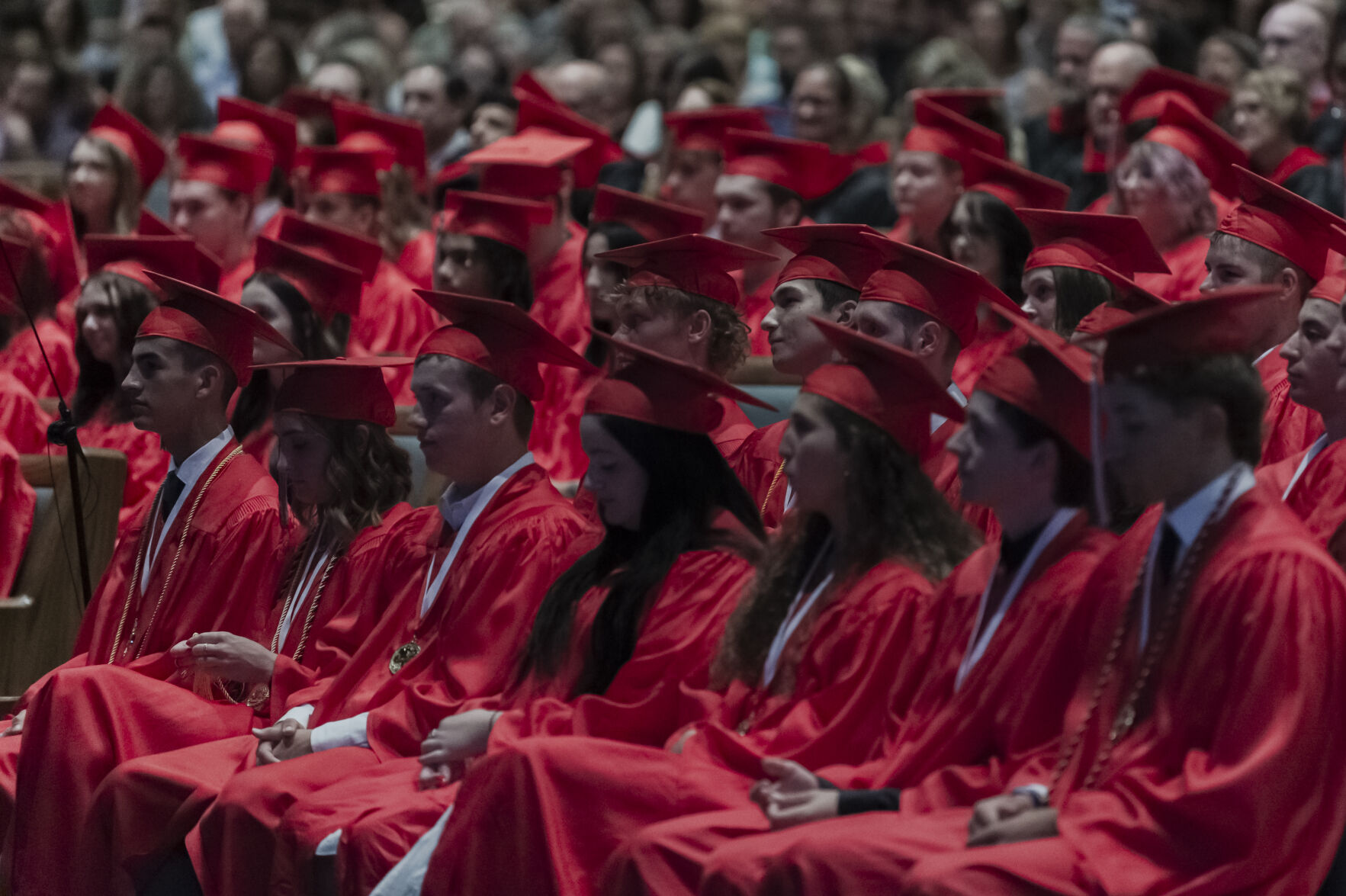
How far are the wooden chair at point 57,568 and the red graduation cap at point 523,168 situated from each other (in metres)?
2.31

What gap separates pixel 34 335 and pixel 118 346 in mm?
1155

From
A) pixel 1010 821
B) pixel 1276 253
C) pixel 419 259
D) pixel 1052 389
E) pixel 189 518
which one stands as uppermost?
pixel 1052 389

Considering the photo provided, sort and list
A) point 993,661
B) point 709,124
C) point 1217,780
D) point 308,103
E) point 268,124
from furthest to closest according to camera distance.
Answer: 1. point 308,103
2. point 268,124
3. point 709,124
4. point 993,661
5. point 1217,780

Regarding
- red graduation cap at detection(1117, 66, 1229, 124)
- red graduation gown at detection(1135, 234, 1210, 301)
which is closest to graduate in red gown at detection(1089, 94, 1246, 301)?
red graduation gown at detection(1135, 234, 1210, 301)

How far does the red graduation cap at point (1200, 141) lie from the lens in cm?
643

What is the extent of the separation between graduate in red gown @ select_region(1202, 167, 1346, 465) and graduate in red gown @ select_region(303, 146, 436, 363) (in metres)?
3.70

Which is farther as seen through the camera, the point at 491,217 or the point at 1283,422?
the point at 491,217

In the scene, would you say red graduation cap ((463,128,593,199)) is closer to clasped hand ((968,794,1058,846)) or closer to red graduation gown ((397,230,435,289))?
red graduation gown ((397,230,435,289))

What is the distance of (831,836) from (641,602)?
36.6 inches

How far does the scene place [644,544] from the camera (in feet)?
12.7

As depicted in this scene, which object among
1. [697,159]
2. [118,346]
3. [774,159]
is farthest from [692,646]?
[697,159]

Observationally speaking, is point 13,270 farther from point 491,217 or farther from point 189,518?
point 189,518

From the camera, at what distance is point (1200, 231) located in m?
6.34

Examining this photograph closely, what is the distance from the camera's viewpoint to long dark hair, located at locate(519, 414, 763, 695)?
3.83m
